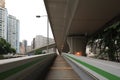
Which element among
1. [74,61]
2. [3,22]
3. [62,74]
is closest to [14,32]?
[3,22]

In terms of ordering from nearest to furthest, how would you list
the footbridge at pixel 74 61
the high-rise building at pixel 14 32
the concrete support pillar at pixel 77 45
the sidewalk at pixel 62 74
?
the footbridge at pixel 74 61, the high-rise building at pixel 14 32, the sidewalk at pixel 62 74, the concrete support pillar at pixel 77 45

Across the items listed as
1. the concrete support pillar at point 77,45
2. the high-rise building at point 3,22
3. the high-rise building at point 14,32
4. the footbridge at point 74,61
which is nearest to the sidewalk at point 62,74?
the footbridge at point 74,61

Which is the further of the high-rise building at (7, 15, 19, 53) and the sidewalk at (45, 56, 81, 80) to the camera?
the sidewalk at (45, 56, 81, 80)

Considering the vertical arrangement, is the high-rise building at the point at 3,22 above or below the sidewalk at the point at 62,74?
above

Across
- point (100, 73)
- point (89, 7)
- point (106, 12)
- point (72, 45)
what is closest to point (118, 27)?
point (89, 7)

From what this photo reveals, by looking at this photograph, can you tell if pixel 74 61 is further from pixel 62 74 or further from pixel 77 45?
pixel 77 45

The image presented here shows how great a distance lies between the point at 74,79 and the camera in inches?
529

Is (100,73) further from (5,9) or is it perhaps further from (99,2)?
(99,2)

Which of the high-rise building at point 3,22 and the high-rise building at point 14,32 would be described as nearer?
the high-rise building at point 3,22

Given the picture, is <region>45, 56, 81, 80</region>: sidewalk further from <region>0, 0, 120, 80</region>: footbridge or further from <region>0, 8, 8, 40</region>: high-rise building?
<region>0, 8, 8, 40</region>: high-rise building

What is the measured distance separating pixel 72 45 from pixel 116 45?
29900mm

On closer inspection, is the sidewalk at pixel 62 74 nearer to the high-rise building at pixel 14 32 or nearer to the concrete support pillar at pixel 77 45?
the high-rise building at pixel 14 32

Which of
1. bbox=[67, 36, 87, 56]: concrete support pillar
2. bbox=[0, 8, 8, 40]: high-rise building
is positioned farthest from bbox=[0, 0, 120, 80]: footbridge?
bbox=[0, 8, 8, 40]: high-rise building

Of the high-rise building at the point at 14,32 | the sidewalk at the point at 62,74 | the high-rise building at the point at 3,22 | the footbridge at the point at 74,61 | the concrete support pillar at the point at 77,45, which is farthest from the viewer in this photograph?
the concrete support pillar at the point at 77,45
